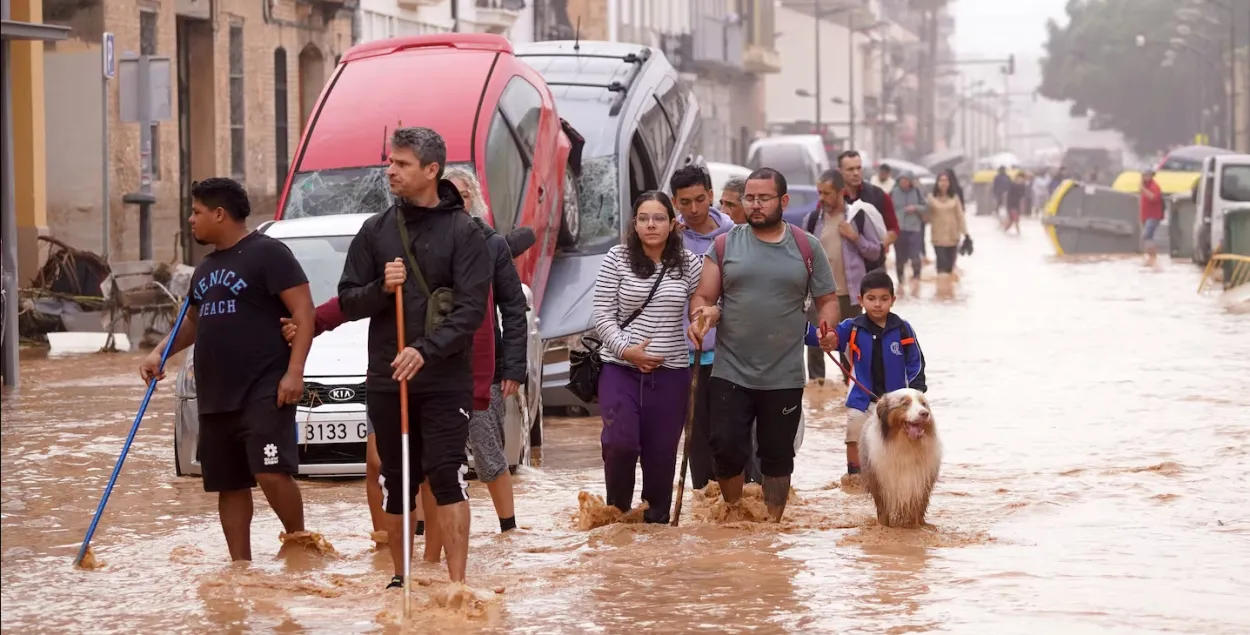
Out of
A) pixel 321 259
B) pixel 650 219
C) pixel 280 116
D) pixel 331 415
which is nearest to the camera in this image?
pixel 650 219

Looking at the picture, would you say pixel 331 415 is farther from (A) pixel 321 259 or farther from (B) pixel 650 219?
(B) pixel 650 219

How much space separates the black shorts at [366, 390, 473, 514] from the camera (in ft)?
24.9

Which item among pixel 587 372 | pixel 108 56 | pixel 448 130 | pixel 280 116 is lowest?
pixel 587 372

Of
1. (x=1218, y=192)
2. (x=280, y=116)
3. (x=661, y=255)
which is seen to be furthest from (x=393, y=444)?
(x=1218, y=192)

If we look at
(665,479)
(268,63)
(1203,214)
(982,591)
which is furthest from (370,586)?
(1203,214)

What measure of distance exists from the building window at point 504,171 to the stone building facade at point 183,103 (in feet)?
25.0

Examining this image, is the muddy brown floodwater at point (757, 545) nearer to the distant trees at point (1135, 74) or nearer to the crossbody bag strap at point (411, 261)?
the crossbody bag strap at point (411, 261)

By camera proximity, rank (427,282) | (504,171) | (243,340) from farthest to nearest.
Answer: (504,171)
(243,340)
(427,282)

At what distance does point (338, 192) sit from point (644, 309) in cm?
652

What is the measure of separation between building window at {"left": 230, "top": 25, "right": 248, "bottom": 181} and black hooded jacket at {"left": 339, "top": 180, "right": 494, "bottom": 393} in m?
24.5

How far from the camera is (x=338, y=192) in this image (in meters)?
15.4

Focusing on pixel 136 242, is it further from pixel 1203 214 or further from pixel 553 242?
pixel 1203 214

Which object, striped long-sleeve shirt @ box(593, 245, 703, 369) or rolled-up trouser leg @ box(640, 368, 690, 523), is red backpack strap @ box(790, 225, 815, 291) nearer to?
striped long-sleeve shirt @ box(593, 245, 703, 369)

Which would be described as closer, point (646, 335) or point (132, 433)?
point (132, 433)
